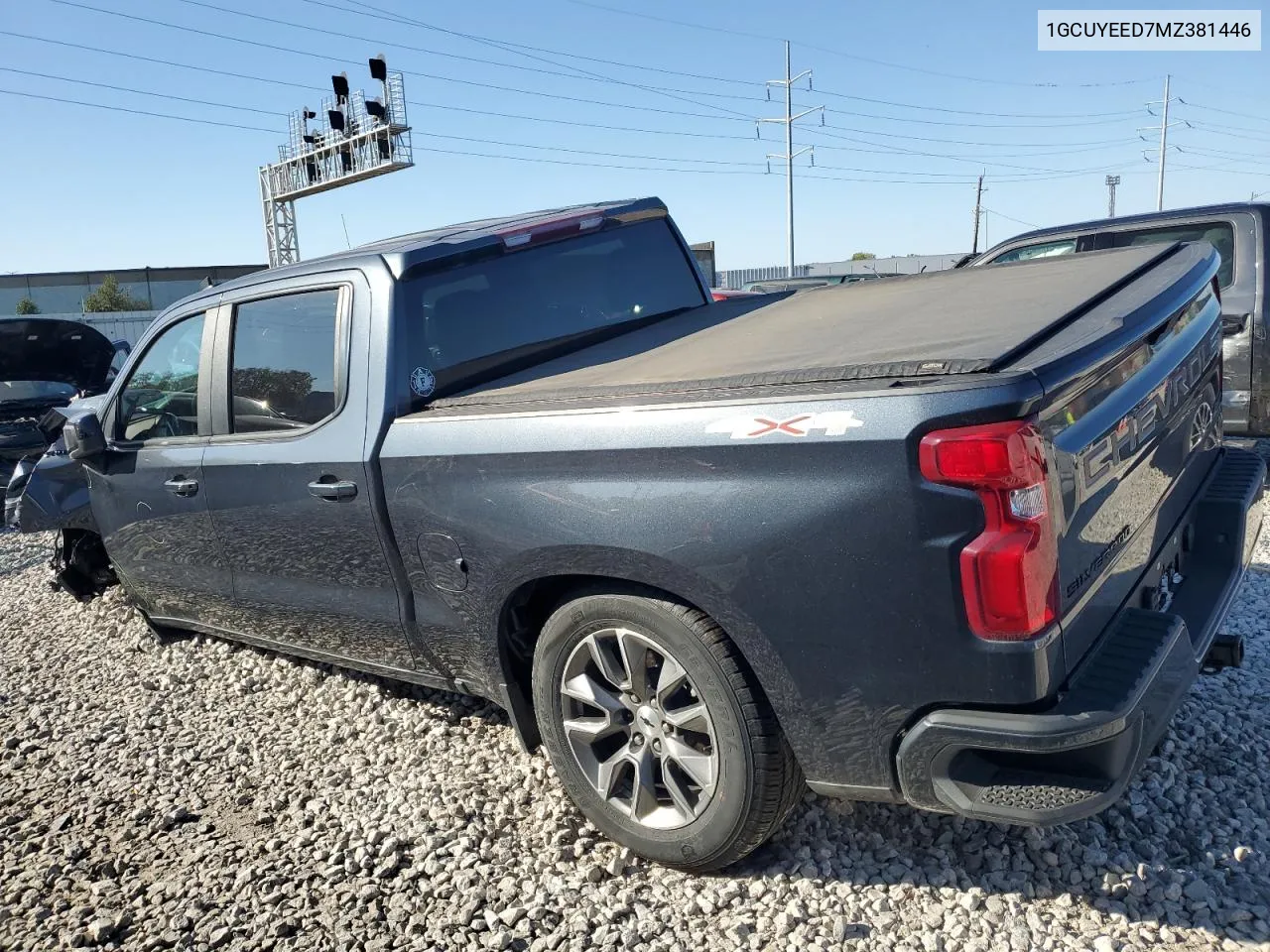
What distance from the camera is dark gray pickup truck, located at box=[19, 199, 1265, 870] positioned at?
2.00 meters

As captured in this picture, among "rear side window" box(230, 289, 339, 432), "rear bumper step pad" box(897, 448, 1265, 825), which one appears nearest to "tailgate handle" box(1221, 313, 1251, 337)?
"rear bumper step pad" box(897, 448, 1265, 825)

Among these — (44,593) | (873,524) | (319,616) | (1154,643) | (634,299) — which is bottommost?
(44,593)

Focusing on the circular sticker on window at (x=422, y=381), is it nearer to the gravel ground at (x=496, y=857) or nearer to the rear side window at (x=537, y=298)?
the rear side window at (x=537, y=298)

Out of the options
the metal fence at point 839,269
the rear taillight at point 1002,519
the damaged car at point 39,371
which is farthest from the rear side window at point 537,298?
the metal fence at point 839,269

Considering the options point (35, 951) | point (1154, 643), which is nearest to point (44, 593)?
point (35, 951)

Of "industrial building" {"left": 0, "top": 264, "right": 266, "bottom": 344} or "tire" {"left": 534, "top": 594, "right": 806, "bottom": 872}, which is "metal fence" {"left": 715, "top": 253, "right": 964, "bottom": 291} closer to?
"industrial building" {"left": 0, "top": 264, "right": 266, "bottom": 344}

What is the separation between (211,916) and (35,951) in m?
0.48

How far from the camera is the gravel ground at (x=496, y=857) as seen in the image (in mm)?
2406

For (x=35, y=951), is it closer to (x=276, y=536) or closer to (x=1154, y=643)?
(x=276, y=536)

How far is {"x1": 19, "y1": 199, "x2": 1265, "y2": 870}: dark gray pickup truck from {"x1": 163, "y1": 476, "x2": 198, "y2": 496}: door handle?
0.10ft

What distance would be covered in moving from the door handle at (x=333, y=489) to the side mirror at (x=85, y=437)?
1.78m

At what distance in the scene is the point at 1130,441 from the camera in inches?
93.7

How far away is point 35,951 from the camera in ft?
8.74

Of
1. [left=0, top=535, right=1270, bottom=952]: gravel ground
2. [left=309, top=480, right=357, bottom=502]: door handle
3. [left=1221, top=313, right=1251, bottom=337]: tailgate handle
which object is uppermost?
[left=1221, top=313, right=1251, bottom=337]: tailgate handle
